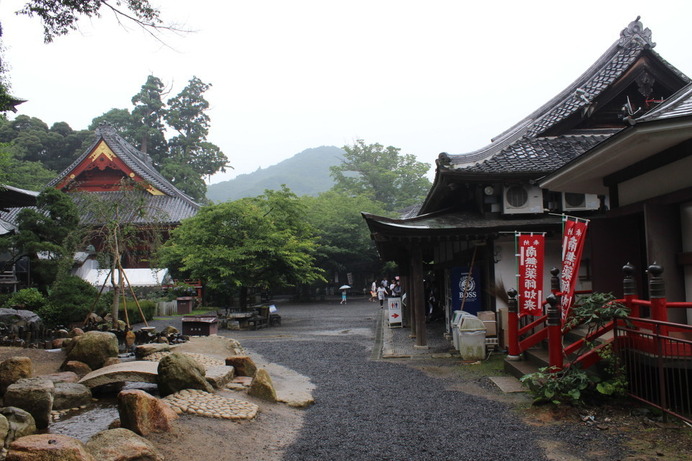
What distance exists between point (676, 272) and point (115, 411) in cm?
767

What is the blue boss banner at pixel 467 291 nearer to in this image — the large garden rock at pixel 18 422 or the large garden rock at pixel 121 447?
the large garden rock at pixel 121 447

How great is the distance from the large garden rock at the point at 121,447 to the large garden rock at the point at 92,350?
4573mm

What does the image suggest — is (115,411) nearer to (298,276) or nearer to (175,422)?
(175,422)

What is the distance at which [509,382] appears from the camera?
27.2 ft

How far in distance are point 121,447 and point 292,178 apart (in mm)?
131776

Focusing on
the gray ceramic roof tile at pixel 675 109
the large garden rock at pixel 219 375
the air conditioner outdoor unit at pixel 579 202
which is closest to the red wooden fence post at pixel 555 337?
the gray ceramic roof tile at pixel 675 109

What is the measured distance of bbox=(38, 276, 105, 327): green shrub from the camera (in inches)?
561

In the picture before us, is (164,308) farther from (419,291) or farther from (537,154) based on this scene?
(537,154)

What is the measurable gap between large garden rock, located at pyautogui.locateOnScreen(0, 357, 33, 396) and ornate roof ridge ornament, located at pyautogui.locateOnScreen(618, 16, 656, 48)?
1533cm

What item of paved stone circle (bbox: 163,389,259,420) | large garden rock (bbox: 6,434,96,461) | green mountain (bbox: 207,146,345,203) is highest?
green mountain (bbox: 207,146,345,203)

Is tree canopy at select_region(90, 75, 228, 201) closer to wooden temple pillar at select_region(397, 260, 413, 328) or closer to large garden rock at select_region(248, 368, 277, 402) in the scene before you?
wooden temple pillar at select_region(397, 260, 413, 328)

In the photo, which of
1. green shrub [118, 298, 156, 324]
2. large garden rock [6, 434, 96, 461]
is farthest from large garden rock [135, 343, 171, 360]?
green shrub [118, 298, 156, 324]

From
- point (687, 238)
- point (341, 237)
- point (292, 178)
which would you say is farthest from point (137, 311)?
point (292, 178)

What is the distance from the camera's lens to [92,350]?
8469 millimetres
